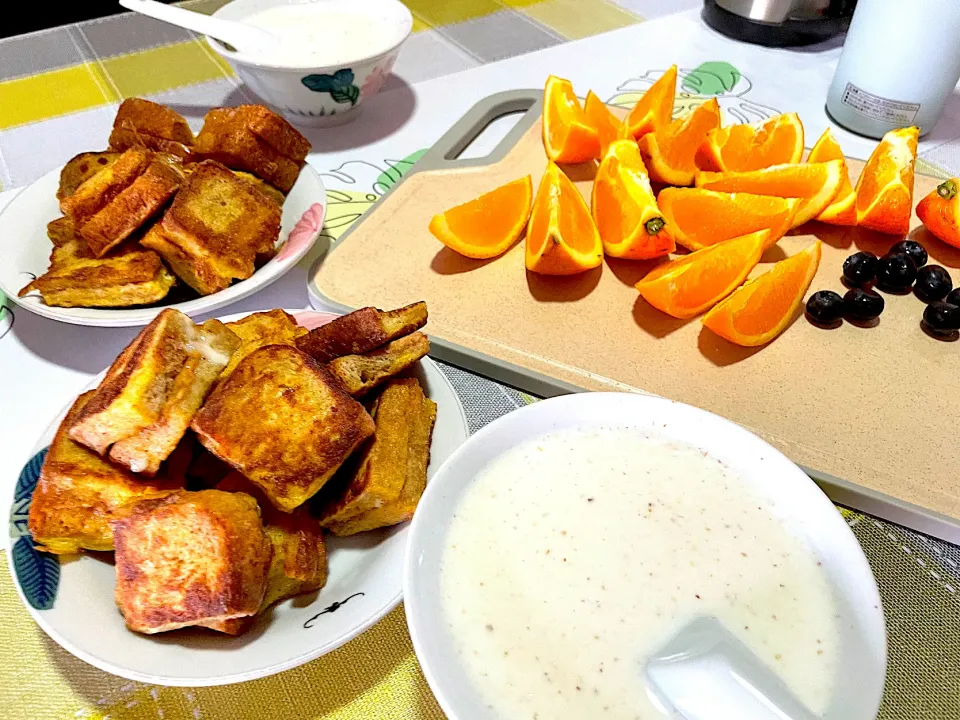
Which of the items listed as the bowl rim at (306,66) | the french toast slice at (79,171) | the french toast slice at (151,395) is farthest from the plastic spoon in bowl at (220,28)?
the french toast slice at (151,395)

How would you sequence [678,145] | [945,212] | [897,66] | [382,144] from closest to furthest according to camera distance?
[945,212]
[678,145]
[897,66]
[382,144]

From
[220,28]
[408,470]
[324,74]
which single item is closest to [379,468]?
[408,470]

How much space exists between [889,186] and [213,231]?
129 centimetres

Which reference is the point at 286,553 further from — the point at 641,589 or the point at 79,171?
the point at 79,171

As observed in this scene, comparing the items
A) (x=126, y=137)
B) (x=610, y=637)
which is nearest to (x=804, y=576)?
(x=610, y=637)

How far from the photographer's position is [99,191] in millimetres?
1269

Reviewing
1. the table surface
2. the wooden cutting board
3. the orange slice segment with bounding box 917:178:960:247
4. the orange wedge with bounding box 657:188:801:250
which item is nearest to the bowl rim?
the table surface

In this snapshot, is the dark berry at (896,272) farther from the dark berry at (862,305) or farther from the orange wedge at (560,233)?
the orange wedge at (560,233)

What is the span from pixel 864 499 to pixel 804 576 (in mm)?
419

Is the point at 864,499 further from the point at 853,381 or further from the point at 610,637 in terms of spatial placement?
the point at 610,637

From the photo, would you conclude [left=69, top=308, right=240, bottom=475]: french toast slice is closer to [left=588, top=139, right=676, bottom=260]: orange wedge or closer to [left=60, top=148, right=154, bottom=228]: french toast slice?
[left=60, top=148, right=154, bottom=228]: french toast slice

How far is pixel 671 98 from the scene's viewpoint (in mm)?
1642

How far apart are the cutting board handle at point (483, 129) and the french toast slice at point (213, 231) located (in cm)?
49

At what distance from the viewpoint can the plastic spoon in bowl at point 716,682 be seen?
0.60 metres
